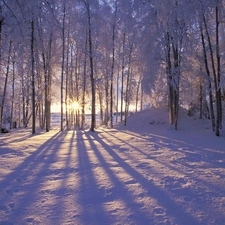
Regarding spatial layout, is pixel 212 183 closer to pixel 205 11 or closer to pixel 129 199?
pixel 129 199

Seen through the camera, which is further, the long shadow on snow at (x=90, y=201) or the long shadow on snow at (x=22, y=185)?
the long shadow on snow at (x=22, y=185)

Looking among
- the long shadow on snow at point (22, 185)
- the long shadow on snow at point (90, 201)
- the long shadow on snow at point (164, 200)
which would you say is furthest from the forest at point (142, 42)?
the long shadow on snow at point (164, 200)

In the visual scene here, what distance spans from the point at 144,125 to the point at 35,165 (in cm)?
1232

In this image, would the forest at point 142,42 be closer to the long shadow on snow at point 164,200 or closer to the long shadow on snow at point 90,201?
the long shadow on snow at point 90,201

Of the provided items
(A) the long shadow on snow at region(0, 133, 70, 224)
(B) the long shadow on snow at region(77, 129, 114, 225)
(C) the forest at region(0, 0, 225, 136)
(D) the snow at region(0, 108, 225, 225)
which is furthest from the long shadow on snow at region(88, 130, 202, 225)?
(C) the forest at region(0, 0, 225, 136)

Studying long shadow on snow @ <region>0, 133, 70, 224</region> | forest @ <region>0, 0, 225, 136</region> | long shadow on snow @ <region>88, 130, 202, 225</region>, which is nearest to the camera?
long shadow on snow @ <region>88, 130, 202, 225</region>

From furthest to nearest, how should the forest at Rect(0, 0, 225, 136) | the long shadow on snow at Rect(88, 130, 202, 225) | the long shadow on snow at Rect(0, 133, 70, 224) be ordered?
the forest at Rect(0, 0, 225, 136) < the long shadow on snow at Rect(0, 133, 70, 224) < the long shadow on snow at Rect(88, 130, 202, 225)

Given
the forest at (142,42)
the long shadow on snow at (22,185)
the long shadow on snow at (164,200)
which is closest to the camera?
the long shadow on snow at (164,200)

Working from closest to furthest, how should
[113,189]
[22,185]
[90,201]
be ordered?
[90,201] < [113,189] < [22,185]

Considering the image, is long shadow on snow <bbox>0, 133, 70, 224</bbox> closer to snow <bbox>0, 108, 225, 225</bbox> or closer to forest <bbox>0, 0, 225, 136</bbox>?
snow <bbox>0, 108, 225, 225</bbox>

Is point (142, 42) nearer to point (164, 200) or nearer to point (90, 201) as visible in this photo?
point (164, 200)

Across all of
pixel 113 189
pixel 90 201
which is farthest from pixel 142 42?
pixel 90 201

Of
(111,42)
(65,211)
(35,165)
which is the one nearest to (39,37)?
(111,42)

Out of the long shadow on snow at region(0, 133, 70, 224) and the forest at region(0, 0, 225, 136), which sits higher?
the forest at region(0, 0, 225, 136)
